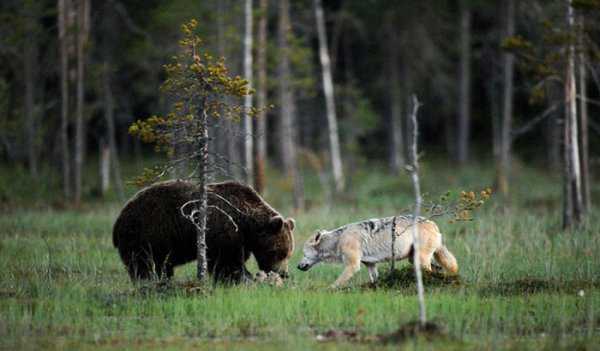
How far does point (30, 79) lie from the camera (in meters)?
35.4

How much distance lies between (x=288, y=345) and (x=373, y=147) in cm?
4758

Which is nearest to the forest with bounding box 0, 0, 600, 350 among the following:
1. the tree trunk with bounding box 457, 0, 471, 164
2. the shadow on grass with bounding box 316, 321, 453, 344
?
the shadow on grass with bounding box 316, 321, 453, 344

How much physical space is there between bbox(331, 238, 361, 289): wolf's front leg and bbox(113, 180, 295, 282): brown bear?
103 cm

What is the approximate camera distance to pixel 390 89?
152 ft

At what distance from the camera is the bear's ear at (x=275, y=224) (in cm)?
1365

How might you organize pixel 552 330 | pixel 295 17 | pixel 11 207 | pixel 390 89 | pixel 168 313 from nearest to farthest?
pixel 552 330 → pixel 168 313 → pixel 11 207 → pixel 295 17 → pixel 390 89

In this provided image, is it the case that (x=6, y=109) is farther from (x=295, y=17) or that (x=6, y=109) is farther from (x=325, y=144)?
(x=325, y=144)

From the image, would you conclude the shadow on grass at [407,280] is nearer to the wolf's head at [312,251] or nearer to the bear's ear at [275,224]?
the wolf's head at [312,251]

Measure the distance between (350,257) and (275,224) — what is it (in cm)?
130

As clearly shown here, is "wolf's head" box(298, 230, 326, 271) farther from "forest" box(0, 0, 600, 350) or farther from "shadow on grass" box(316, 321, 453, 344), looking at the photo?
"shadow on grass" box(316, 321, 453, 344)

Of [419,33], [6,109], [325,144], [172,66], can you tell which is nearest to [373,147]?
[325,144]

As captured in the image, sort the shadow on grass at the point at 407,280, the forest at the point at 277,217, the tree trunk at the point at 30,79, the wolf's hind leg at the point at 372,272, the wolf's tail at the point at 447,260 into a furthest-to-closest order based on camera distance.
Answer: the tree trunk at the point at 30,79 < the wolf's hind leg at the point at 372,272 < the wolf's tail at the point at 447,260 < the shadow on grass at the point at 407,280 < the forest at the point at 277,217

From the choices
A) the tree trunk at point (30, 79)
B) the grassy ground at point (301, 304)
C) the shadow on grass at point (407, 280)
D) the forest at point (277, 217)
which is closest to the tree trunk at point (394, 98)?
the forest at point (277, 217)

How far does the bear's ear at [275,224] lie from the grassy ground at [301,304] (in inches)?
35.0
